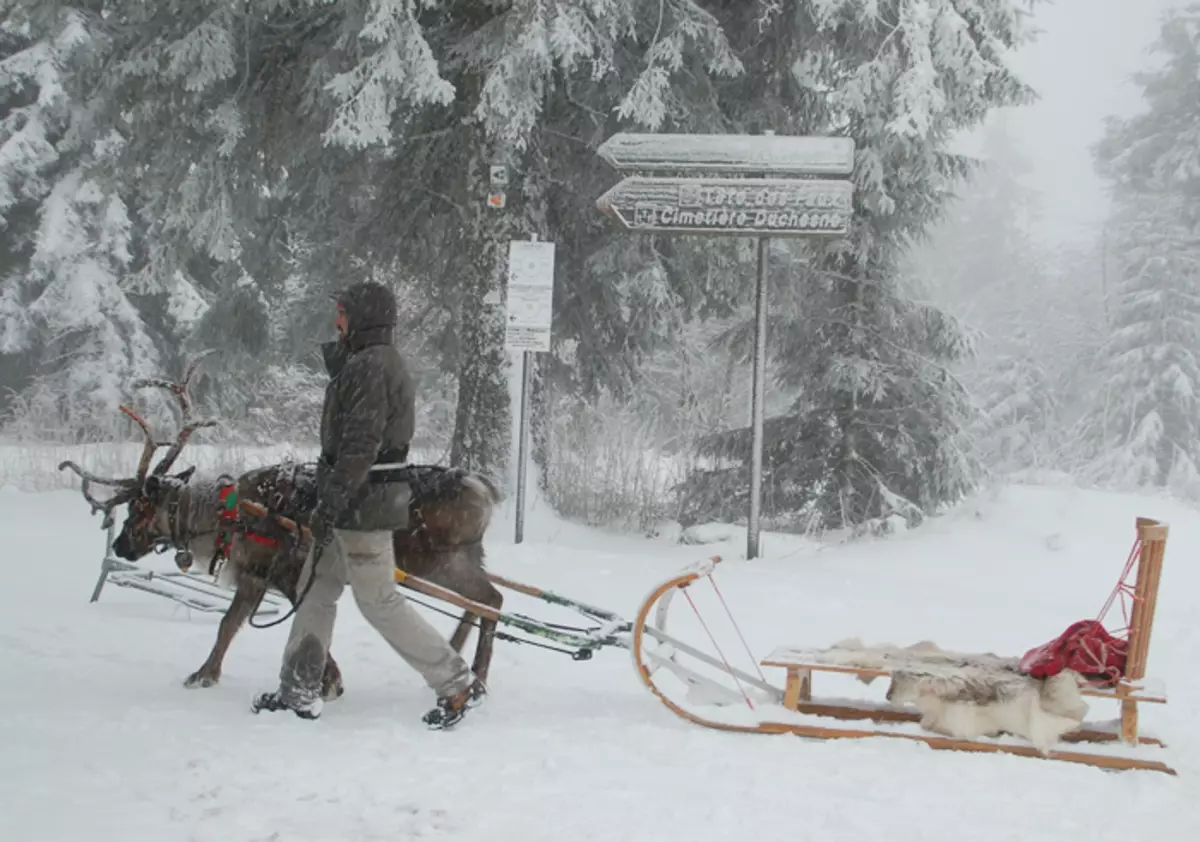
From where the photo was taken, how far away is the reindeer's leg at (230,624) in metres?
5.74

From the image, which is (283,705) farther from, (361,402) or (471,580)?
(361,402)

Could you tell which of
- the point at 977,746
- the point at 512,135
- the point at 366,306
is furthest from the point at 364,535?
the point at 512,135

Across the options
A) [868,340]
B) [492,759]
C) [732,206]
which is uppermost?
[732,206]

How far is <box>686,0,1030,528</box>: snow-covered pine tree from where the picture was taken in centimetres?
1097

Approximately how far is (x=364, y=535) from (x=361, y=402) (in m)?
0.64

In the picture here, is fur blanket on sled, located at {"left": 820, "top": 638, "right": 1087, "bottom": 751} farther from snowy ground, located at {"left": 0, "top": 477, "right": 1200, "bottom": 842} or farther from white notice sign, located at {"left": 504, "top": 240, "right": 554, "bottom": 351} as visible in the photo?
white notice sign, located at {"left": 504, "top": 240, "right": 554, "bottom": 351}

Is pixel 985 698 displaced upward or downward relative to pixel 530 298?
downward

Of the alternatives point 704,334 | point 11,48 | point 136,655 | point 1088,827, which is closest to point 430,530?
point 136,655

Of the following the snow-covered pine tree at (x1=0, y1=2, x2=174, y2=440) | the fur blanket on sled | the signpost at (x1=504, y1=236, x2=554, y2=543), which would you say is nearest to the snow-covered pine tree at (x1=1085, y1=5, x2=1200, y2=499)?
the signpost at (x1=504, y1=236, x2=554, y2=543)

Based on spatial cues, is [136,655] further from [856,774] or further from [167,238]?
[167,238]

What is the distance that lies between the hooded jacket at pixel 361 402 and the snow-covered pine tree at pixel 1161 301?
2333 centimetres

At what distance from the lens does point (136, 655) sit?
6324mm

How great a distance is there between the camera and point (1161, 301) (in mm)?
25984

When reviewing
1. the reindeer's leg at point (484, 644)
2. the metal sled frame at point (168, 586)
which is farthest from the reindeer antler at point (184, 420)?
the reindeer's leg at point (484, 644)
